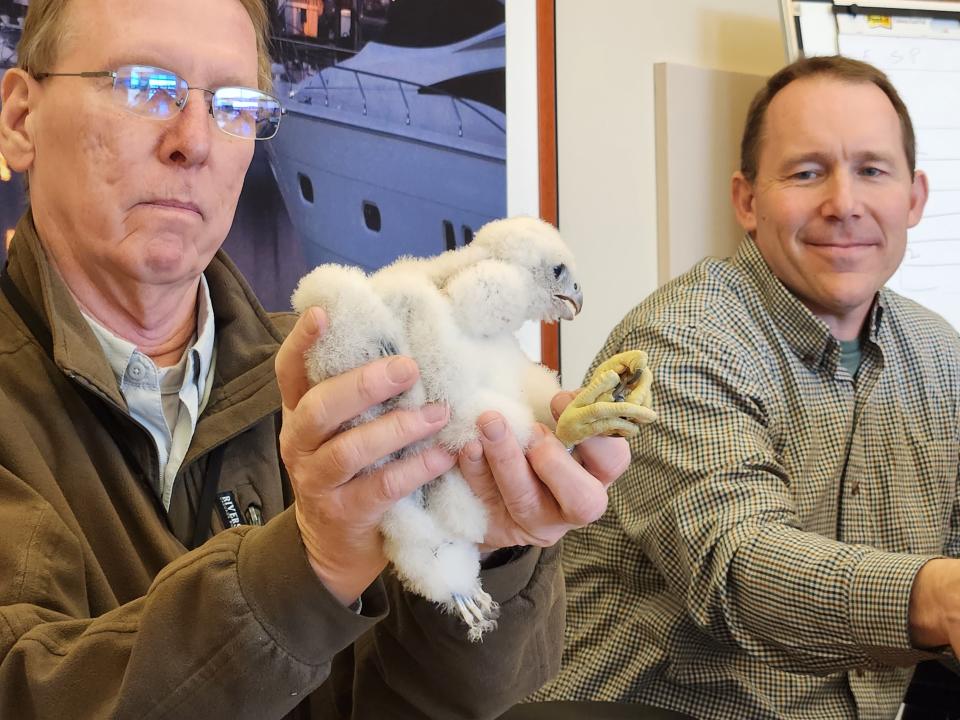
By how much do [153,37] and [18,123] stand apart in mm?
211

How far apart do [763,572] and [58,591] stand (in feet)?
2.63

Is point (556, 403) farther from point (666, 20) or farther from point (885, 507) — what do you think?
point (666, 20)

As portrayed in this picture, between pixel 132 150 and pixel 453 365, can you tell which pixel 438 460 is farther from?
pixel 132 150

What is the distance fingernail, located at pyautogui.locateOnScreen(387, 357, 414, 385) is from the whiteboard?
1.96 metres

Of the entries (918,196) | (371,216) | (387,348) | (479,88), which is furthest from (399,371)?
(918,196)

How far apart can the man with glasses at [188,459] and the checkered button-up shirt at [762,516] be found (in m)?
0.39

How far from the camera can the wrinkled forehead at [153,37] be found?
987 millimetres

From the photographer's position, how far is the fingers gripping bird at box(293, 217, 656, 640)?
0.64 m

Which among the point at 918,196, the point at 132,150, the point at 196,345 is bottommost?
the point at 196,345

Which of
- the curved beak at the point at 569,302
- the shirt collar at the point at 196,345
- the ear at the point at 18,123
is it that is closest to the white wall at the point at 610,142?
the shirt collar at the point at 196,345

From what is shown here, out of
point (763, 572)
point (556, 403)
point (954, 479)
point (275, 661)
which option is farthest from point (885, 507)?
point (275, 661)

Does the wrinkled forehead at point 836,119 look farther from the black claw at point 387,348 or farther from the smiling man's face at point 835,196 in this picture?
the black claw at point 387,348

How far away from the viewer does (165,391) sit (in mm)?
1072

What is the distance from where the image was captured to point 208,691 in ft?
2.38
